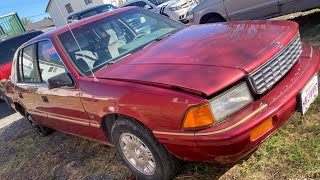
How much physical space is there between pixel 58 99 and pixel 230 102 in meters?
2.07

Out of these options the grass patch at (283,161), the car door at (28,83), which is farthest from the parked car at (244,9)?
the car door at (28,83)

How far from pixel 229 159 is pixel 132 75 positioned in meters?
1.04

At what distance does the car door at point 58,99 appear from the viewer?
3520 mm

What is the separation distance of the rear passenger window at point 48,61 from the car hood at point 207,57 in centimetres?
67

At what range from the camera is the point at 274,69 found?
2.71 m

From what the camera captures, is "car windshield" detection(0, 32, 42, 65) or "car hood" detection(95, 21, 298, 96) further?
"car windshield" detection(0, 32, 42, 65)

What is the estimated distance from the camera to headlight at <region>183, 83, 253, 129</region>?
239 centimetres

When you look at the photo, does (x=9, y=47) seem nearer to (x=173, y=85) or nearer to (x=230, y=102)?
(x=173, y=85)

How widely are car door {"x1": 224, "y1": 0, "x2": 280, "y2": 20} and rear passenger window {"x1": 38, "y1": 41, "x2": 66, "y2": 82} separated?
4.30m

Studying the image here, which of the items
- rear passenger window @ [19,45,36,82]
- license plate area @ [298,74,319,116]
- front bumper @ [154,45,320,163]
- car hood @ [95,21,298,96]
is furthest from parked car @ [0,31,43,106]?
license plate area @ [298,74,319,116]

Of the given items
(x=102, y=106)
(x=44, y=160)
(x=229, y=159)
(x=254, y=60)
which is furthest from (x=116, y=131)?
(x=44, y=160)

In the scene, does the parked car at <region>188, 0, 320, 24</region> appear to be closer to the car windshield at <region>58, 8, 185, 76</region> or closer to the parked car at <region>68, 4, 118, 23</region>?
the car windshield at <region>58, 8, 185, 76</region>

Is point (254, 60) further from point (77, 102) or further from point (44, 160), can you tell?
point (44, 160)

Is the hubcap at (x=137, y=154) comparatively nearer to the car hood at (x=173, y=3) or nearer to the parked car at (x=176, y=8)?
the parked car at (x=176, y=8)
